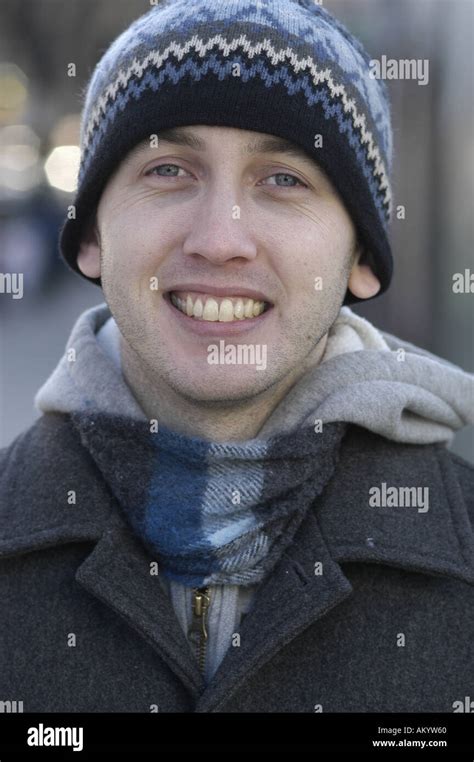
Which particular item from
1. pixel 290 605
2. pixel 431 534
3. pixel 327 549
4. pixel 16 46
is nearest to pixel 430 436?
pixel 431 534

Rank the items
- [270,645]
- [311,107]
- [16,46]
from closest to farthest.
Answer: [270,645] < [311,107] < [16,46]

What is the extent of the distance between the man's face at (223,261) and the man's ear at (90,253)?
229 millimetres

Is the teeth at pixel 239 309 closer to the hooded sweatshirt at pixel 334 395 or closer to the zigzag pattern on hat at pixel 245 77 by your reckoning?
the hooded sweatshirt at pixel 334 395

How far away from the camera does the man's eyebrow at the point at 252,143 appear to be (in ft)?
6.73

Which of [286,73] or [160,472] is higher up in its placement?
[286,73]

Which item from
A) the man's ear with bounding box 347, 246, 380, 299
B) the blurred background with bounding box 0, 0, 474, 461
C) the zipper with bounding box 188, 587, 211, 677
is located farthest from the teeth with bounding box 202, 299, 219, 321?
the blurred background with bounding box 0, 0, 474, 461

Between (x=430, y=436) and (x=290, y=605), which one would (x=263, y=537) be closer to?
(x=290, y=605)

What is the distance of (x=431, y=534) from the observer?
6.93 ft

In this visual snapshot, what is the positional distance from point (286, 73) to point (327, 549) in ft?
3.35

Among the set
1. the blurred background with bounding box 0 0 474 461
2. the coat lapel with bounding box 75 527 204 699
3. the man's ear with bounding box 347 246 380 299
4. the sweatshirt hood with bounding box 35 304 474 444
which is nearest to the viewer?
the coat lapel with bounding box 75 527 204 699

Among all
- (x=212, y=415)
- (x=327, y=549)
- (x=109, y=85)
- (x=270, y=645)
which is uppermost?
(x=109, y=85)

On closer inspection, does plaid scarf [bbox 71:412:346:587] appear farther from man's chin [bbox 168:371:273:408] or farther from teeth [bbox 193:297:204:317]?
teeth [bbox 193:297:204:317]

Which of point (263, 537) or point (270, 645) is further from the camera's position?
point (263, 537)

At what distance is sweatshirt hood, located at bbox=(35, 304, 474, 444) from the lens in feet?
7.14
